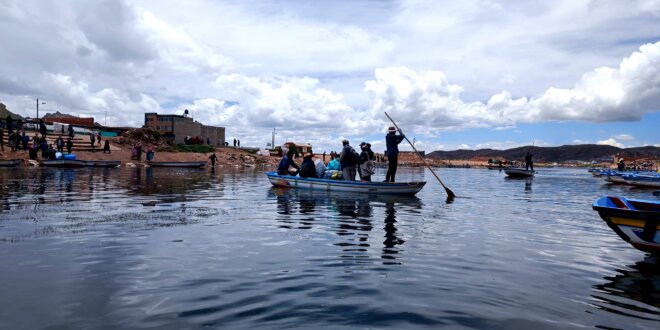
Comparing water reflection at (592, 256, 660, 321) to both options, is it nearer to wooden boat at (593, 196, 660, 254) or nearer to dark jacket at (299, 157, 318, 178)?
wooden boat at (593, 196, 660, 254)

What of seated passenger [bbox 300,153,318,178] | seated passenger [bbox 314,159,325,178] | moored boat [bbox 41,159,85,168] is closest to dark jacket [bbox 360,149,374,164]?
seated passenger [bbox 314,159,325,178]

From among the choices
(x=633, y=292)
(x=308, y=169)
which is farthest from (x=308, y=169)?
(x=633, y=292)

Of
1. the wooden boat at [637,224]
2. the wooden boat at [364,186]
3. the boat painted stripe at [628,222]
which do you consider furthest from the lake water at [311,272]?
the wooden boat at [364,186]

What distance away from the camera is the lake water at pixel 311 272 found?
5.08m

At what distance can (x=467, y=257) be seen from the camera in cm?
838

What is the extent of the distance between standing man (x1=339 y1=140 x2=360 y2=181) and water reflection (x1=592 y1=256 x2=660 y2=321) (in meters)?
13.7

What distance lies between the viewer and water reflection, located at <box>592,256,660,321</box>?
18.3ft

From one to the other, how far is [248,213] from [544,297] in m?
9.61

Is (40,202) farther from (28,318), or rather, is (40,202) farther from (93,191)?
(28,318)

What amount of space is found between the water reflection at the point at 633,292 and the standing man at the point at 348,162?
13.7 metres

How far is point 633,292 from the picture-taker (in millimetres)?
6391

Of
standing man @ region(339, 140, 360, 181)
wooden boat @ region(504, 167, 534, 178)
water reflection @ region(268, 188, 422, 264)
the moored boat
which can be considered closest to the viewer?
water reflection @ region(268, 188, 422, 264)

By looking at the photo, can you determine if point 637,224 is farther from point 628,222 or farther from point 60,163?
point 60,163

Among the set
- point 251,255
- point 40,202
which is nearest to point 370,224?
point 251,255
